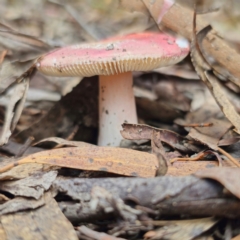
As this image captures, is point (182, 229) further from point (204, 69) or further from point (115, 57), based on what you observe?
point (204, 69)

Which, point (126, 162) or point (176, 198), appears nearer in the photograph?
point (176, 198)

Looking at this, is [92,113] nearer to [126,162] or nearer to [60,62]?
Result: [60,62]

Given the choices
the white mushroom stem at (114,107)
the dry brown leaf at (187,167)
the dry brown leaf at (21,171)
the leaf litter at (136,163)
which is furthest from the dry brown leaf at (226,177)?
the white mushroom stem at (114,107)

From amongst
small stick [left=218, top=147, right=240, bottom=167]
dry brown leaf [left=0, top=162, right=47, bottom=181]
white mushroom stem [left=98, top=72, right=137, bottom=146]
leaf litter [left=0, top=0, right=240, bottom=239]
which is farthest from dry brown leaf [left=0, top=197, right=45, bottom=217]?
white mushroom stem [left=98, top=72, right=137, bottom=146]

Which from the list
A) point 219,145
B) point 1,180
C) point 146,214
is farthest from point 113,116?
point 146,214

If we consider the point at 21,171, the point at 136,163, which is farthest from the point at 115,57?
the point at 21,171

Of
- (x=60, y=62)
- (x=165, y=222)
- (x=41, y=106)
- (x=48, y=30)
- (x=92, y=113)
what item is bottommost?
(x=165, y=222)

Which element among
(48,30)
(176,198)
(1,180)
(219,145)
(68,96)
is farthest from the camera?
(48,30)
